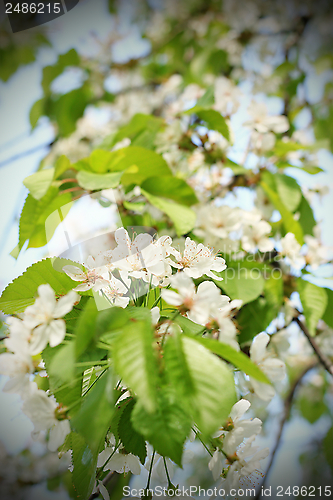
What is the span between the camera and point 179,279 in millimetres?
481

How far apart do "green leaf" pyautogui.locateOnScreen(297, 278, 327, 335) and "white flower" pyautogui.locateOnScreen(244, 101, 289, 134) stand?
598mm

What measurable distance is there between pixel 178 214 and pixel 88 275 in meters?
0.30

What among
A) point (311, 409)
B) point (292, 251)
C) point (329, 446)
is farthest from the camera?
point (311, 409)

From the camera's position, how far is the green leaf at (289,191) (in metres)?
1.04

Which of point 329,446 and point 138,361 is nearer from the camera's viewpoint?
point 138,361

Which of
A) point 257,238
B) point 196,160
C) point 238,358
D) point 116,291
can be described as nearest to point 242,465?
point 238,358

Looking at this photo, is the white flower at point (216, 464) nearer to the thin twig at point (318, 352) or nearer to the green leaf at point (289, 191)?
the thin twig at point (318, 352)

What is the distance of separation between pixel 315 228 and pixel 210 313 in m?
0.90

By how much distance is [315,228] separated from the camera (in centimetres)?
119

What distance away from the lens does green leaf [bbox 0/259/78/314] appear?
1.89 ft

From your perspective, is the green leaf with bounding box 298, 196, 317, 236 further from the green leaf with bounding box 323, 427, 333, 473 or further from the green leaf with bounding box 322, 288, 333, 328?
the green leaf with bounding box 323, 427, 333, 473

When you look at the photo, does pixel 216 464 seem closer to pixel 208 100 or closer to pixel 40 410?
pixel 40 410

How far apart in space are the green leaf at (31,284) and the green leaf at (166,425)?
295mm
